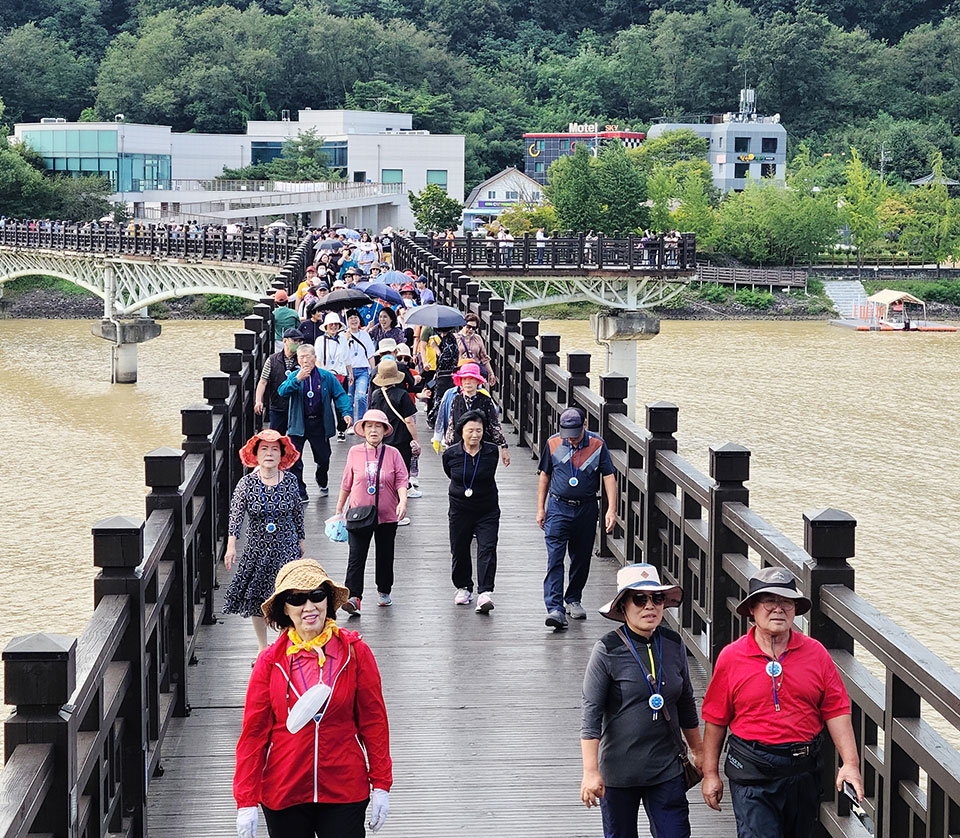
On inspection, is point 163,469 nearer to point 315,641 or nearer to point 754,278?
point 315,641

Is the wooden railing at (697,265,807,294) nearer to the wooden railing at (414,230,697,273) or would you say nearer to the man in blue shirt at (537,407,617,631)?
the wooden railing at (414,230,697,273)

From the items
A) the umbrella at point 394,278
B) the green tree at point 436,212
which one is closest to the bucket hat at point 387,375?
the umbrella at point 394,278

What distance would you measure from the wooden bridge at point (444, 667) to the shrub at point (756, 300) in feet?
221

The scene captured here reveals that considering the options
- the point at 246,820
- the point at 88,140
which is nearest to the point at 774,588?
the point at 246,820

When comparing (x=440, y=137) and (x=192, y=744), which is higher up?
(x=440, y=137)

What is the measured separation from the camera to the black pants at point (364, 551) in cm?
939

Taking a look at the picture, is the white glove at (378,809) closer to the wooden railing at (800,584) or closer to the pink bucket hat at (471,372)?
the wooden railing at (800,584)

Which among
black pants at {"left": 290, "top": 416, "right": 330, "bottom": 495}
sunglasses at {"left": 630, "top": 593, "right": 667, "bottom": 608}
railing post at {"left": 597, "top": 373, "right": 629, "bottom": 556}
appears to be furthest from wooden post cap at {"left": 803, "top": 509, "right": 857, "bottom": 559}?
black pants at {"left": 290, "top": 416, "right": 330, "bottom": 495}

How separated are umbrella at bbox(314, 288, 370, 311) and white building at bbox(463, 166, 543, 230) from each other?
263 feet

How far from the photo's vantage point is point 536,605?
10.0 metres

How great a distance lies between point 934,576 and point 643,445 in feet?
60.0

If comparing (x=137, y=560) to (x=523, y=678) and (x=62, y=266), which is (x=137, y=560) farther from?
(x=62, y=266)

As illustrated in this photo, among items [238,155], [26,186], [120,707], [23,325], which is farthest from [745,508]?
[238,155]

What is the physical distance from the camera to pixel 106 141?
93625 mm
